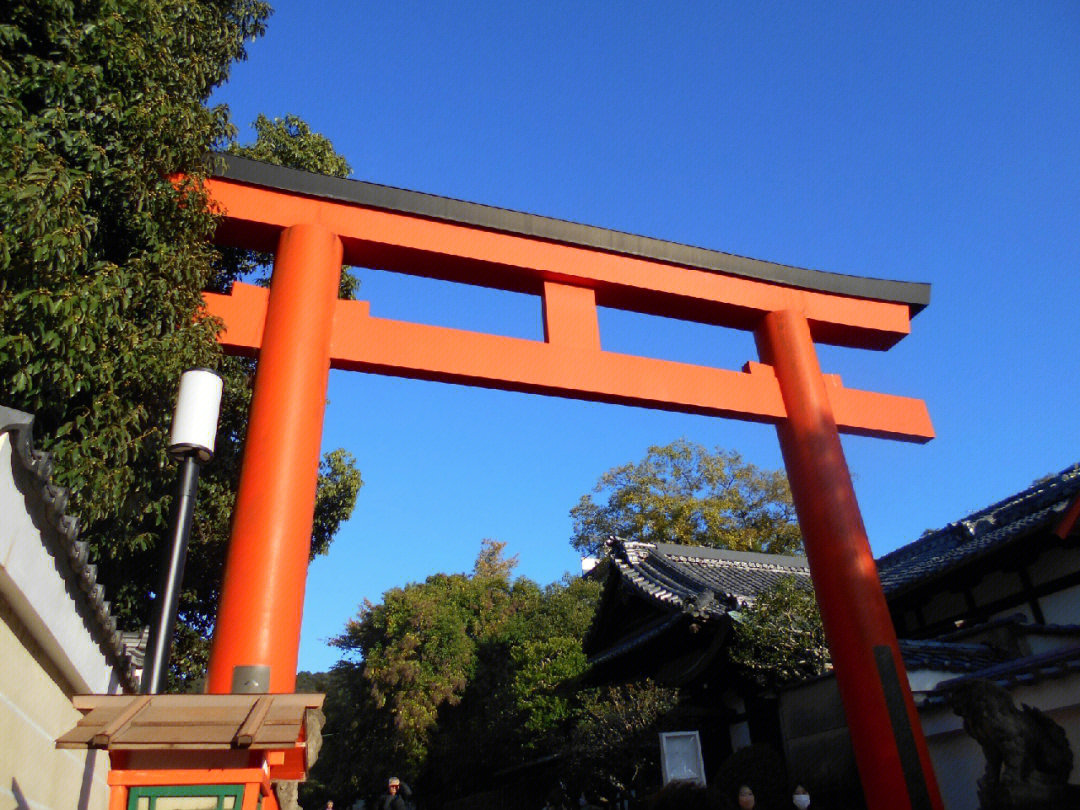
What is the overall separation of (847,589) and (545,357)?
2620mm

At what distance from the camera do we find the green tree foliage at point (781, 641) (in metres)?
7.98

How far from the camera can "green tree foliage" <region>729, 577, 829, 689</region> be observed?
7.98 m

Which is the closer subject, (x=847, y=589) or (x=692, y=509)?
(x=847, y=589)

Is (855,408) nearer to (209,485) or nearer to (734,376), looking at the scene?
(734,376)

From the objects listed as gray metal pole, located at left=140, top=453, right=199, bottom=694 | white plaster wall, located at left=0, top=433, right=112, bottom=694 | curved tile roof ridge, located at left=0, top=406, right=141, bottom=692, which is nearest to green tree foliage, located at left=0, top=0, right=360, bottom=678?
curved tile roof ridge, located at left=0, top=406, right=141, bottom=692

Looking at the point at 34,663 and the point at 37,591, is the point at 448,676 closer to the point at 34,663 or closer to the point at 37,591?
the point at 34,663

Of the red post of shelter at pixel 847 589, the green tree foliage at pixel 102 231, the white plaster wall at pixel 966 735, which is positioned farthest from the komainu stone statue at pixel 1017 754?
the green tree foliage at pixel 102 231

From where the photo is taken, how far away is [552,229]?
6094 millimetres

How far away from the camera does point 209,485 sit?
806 centimetres

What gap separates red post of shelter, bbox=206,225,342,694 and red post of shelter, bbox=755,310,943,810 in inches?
138

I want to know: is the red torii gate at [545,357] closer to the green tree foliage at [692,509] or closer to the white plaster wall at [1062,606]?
the white plaster wall at [1062,606]

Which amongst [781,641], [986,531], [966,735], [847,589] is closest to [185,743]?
[847,589]

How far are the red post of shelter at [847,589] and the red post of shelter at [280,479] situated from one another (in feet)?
11.5

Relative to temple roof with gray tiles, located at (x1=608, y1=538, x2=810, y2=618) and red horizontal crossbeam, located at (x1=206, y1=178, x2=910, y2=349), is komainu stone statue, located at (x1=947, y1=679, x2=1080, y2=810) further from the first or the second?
temple roof with gray tiles, located at (x1=608, y1=538, x2=810, y2=618)
